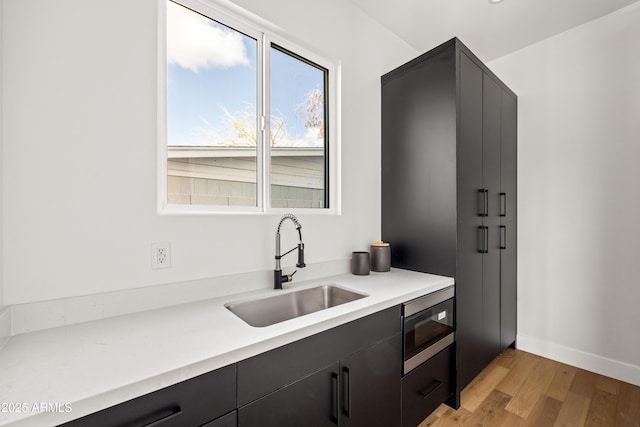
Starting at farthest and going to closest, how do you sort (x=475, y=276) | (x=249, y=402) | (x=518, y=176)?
(x=518, y=176)
(x=475, y=276)
(x=249, y=402)

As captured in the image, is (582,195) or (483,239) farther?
(582,195)

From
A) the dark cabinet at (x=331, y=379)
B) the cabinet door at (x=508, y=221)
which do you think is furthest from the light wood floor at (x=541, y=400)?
the dark cabinet at (x=331, y=379)

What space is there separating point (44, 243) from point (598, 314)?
11.1 feet

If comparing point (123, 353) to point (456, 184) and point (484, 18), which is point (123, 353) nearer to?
point (456, 184)

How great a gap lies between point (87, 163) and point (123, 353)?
0.74 meters

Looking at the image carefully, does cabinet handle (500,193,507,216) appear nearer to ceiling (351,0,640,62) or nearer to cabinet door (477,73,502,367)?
cabinet door (477,73,502,367)

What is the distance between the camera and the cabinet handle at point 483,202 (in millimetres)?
2010

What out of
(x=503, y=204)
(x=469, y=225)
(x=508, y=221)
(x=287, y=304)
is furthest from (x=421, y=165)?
(x=287, y=304)

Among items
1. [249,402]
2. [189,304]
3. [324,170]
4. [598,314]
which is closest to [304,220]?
[324,170]

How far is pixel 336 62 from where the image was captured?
2.04m

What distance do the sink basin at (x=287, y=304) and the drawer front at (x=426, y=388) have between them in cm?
53

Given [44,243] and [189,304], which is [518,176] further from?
[44,243]

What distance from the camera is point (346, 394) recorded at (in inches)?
45.3

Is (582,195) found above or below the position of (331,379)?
above
